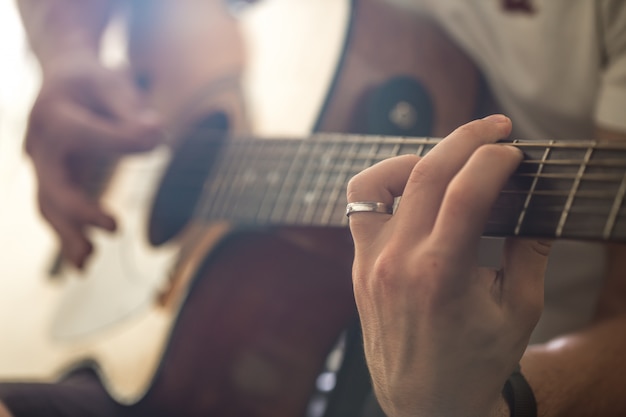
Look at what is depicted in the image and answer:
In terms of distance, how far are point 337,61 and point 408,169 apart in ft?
1.21

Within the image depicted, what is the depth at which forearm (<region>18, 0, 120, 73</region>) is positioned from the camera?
90cm

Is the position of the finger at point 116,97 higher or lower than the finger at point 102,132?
higher

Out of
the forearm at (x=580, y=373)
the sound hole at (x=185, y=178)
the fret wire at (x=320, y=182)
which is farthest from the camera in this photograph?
the sound hole at (x=185, y=178)

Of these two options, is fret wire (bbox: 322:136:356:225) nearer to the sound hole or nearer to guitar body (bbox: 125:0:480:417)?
guitar body (bbox: 125:0:480:417)

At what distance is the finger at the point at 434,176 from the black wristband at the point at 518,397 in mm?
114

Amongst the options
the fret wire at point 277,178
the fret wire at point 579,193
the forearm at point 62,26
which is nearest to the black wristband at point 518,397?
the fret wire at point 579,193

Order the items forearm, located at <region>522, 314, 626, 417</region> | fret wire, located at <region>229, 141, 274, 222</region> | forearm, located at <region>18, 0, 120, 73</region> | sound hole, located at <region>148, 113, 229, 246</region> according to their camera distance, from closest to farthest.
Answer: forearm, located at <region>522, 314, 626, 417</region>
fret wire, located at <region>229, 141, 274, 222</region>
sound hole, located at <region>148, 113, 229, 246</region>
forearm, located at <region>18, 0, 120, 73</region>

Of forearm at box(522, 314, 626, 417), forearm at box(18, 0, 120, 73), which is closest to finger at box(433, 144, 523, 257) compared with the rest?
forearm at box(522, 314, 626, 417)

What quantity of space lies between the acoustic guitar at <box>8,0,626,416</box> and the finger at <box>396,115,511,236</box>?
226 millimetres

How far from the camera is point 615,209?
33cm

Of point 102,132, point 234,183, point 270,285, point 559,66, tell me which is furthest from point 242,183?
point 559,66

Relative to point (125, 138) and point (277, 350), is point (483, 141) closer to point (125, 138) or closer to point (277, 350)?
point (277, 350)

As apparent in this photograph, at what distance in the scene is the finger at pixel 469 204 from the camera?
309 mm

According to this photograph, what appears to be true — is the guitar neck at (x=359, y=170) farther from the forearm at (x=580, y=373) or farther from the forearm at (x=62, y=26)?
the forearm at (x=62, y=26)
